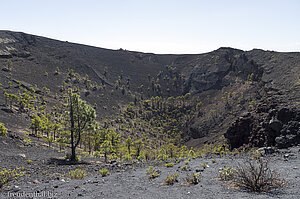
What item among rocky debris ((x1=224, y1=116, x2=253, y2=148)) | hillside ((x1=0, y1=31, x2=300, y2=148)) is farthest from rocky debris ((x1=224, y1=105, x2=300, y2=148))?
hillside ((x1=0, y1=31, x2=300, y2=148))

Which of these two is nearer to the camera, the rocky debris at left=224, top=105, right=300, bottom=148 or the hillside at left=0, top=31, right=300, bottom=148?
the rocky debris at left=224, top=105, right=300, bottom=148

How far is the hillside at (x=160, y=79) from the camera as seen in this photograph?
68.8 metres

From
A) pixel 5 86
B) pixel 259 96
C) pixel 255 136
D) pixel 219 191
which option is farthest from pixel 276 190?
pixel 5 86

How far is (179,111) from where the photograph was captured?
374 ft

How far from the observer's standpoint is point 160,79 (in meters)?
153

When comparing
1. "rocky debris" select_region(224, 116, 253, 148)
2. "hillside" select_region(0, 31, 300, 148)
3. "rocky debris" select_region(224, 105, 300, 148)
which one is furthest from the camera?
"hillside" select_region(0, 31, 300, 148)

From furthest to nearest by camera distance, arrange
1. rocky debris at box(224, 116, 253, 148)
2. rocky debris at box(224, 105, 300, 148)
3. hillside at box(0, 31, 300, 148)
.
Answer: hillside at box(0, 31, 300, 148) < rocky debris at box(224, 116, 253, 148) < rocky debris at box(224, 105, 300, 148)

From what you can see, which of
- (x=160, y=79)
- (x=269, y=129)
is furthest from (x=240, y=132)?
(x=160, y=79)

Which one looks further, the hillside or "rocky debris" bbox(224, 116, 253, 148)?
the hillside

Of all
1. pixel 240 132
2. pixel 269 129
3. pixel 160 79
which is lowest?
pixel 240 132

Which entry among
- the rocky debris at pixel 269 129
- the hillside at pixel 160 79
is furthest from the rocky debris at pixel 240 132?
the hillside at pixel 160 79

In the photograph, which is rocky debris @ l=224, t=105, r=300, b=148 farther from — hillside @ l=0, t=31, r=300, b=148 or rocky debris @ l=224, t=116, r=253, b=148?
hillside @ l=0, t=31, r=300, b=148

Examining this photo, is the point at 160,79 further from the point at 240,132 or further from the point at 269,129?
the point at 269,129

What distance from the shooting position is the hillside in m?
68.8
